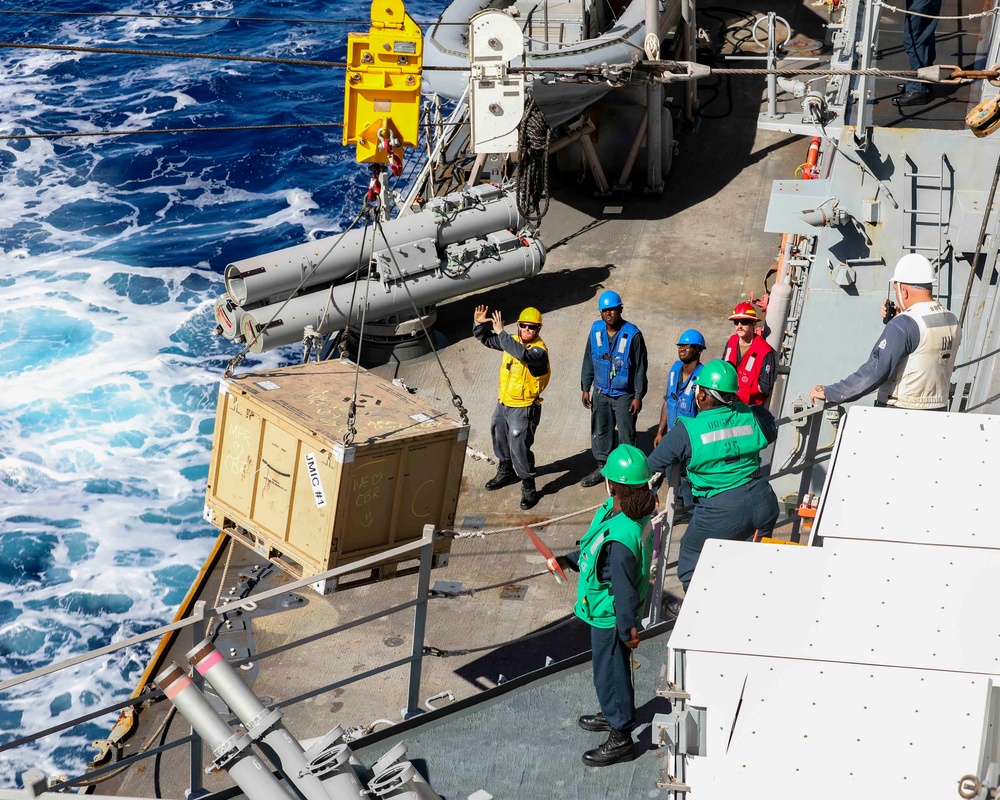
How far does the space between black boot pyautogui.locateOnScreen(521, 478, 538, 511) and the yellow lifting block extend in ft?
13.3

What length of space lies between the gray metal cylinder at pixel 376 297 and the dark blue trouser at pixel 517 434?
2.34 metres

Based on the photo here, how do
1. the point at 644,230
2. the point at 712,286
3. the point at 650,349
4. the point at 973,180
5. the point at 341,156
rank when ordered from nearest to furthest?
the point at 973,180
the point at 650,349
the point at 712,286
the point at 644,230
the point at 341,156

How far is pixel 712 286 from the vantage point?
14.6m

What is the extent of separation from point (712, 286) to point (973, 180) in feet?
15.6

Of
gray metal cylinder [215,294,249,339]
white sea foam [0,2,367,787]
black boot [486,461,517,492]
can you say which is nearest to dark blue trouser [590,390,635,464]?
black boot [486,461,517,492]

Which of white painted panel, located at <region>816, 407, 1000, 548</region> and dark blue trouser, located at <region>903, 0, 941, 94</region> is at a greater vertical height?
dark blue trouser, located at <region>903, 0, 941, 94</region>

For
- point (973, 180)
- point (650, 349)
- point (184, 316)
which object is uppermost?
point (973, 180)

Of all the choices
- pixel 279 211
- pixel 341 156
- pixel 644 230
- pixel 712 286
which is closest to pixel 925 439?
pixel 712 286

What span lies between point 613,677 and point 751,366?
11.4ft

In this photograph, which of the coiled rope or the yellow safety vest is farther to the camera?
the coiled rope

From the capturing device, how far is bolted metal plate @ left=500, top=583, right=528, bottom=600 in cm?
980

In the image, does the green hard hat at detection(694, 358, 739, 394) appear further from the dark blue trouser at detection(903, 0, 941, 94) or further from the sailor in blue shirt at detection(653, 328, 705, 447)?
the dark blue trouser at detection(903, 0, 941, 94)

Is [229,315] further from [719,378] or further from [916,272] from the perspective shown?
[916,272]

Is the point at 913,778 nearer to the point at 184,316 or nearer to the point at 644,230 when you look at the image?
the point at 644,230
